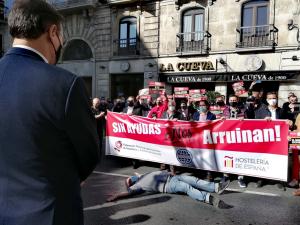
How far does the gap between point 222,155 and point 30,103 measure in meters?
5.78

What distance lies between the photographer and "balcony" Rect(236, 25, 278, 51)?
49.8 ft

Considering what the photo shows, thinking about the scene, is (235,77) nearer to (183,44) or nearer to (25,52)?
(183,44)

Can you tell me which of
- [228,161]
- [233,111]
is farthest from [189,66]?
[228,161]

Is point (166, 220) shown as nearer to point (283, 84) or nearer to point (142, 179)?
point (142, 179)

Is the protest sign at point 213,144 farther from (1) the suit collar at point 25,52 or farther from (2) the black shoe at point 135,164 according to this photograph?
(1) the suit collar at point 25,52

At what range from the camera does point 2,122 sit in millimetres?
1265

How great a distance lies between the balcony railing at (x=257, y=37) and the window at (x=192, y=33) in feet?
6.43

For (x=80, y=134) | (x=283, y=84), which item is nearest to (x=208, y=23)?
(x=283, y=84)

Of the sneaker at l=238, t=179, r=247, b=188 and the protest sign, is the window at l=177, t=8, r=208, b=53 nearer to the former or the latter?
the protest sign

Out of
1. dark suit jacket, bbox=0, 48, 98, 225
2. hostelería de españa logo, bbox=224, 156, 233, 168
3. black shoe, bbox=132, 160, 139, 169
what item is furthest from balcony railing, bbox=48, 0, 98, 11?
dark suit jacket, bbox=0, 48, 98, 225

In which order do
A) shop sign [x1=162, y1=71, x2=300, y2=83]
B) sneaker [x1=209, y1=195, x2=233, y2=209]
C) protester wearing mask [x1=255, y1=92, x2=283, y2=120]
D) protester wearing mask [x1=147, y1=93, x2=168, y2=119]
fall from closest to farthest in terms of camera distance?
sneaker [x1=209, y1=195, x2=233, y2=209]
protester wearing mask [x1=255, y1=92, x2=283, y2=120]
protester wearing mask [x1=147, y1=93, x2=168, y2=119]
shop sign [x1=162, y1=71, x2=300, y2=83]

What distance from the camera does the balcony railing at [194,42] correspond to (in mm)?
17062

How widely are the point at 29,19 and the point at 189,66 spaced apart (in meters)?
16.7

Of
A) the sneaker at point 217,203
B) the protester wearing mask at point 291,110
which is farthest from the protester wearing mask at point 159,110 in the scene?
the sneaker at point 217,203
